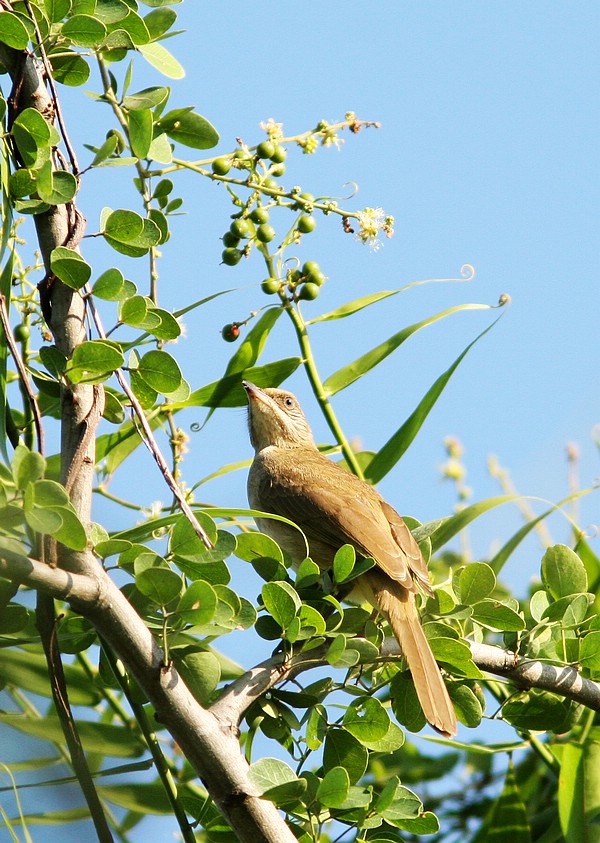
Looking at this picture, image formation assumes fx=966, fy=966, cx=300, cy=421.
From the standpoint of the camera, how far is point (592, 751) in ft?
8.36

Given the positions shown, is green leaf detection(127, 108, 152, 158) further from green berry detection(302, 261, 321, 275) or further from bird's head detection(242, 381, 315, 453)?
bird's head detection(242, 381, 315, 453)

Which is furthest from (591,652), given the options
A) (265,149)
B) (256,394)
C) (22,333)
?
(256,394)

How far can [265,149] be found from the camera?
2447 millimetres

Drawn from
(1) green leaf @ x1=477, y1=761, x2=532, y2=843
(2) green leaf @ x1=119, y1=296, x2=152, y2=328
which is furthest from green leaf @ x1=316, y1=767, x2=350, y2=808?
(1) green leaf @ x1=477, y1=761, x2=532, y2=843

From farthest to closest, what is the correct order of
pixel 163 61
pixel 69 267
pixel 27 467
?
pixel 163 61, pixel 69 267, pixel 27 467

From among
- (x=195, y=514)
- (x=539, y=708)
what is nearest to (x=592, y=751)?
(x=539, y=708)

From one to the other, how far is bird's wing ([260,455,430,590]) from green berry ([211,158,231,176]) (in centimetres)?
106

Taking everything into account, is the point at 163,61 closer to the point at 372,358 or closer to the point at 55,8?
the point at 55,8

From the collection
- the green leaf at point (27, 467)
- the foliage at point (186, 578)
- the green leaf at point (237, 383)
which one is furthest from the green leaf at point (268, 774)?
the green leaf at point (237, 383)

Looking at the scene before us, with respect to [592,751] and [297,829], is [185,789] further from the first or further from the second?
[592,751]

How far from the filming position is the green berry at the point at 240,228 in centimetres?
252

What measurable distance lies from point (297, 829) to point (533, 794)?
1637 millimetres

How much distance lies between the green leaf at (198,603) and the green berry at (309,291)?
115 cm

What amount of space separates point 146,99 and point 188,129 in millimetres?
265
